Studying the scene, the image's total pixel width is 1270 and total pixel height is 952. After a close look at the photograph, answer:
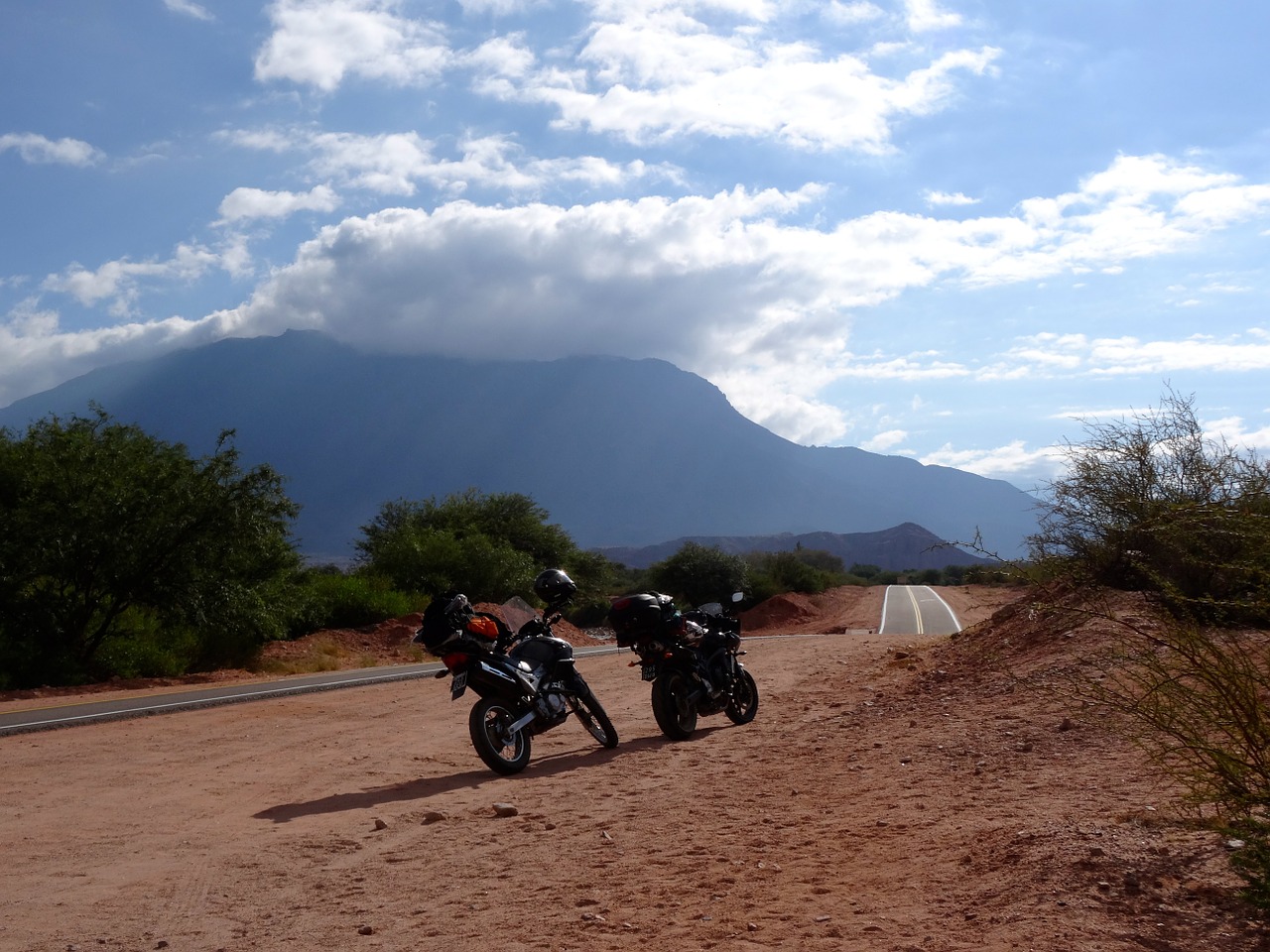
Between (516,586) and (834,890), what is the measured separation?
37390 mm

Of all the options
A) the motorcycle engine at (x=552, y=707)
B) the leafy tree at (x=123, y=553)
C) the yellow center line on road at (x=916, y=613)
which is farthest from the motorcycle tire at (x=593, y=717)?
the yellow center line on road at (x=916, y=613)

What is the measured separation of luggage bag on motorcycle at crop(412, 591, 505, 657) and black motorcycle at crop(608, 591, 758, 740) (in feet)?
5.68

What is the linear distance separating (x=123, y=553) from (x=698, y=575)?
1475 inches

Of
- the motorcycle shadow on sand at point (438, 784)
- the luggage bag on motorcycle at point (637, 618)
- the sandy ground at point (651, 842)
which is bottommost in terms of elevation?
the motorcycle shadow on sand at point (438, 784)

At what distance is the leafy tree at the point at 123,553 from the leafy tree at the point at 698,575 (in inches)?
1287

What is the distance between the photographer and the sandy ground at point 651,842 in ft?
16.2

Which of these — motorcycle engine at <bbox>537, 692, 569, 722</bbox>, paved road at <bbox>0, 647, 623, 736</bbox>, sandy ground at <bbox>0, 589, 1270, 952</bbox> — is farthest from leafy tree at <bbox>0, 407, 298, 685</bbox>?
motorcycle engine at <bbox>537, 692, 569, 722</bbox>

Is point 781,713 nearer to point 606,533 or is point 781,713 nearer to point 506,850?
point 506,850

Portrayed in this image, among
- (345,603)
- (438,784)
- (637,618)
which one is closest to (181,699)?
(637,618)

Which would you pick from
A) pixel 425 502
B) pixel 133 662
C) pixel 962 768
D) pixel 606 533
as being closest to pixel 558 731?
pixel 962 768

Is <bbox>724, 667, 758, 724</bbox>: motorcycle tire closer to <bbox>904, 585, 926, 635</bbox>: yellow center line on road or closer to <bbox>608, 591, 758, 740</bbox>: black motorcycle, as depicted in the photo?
<bbox>608, 591, 758, 740</bbox>: black motorcycle

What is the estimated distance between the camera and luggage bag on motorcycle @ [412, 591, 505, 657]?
9.74 meters

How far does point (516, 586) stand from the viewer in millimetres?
42406

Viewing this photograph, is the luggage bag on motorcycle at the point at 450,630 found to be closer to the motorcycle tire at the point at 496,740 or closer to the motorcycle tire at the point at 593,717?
the motorcycle tire at the point at 496,740
